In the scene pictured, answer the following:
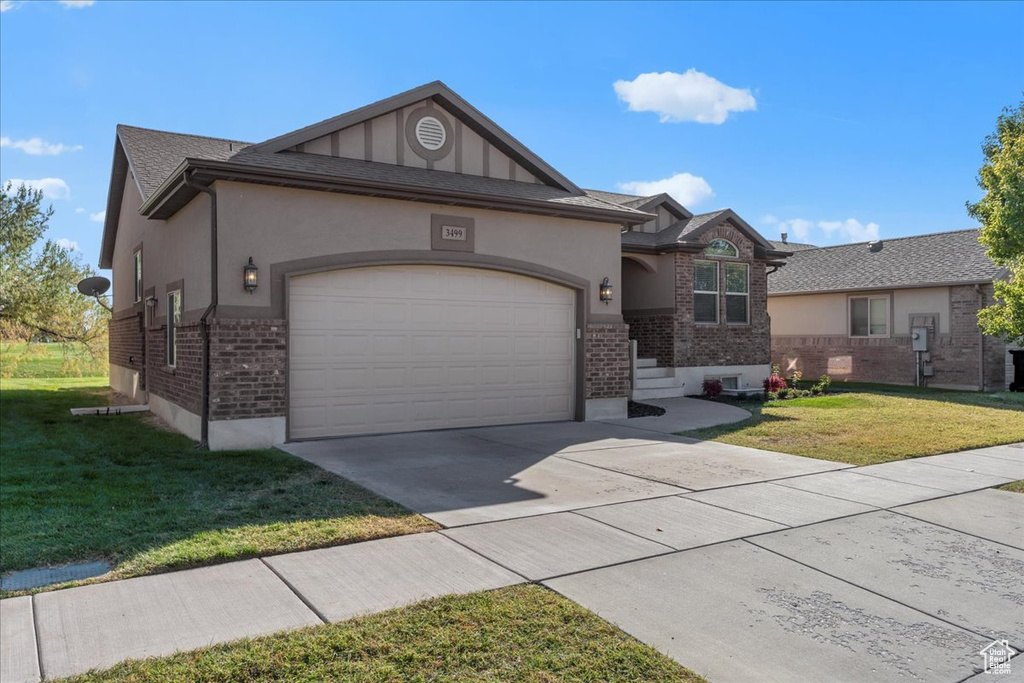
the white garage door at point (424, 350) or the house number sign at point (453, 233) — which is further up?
the house number sign at point (453, 233)

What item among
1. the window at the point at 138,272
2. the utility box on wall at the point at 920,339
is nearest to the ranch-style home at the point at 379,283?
the window at the point at 138,272

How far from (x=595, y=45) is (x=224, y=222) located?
792 centimetres

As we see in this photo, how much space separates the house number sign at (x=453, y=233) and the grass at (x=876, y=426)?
15.3 ft

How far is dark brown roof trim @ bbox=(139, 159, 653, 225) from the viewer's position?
9438mm

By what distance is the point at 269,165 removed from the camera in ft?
32.0

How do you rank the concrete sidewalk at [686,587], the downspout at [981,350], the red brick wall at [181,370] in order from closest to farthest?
the concrete sidewalk at [686,587], the red brick wall at [181,370], the downspout at [981,350]

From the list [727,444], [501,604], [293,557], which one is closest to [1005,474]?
[727,444]

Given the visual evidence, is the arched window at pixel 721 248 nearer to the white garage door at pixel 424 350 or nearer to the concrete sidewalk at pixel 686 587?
the white garage door at pixel 424 350

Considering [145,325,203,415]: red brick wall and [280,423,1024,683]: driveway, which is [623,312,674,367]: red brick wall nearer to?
[280,423,1024,683]: driveway

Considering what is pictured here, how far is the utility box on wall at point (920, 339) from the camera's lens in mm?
20453

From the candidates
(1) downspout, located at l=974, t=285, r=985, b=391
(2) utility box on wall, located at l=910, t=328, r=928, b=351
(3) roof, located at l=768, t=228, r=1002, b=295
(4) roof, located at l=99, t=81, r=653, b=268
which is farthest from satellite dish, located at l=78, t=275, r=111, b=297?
→ (1) downspout, located at l=974, t=285, r=985, b=391

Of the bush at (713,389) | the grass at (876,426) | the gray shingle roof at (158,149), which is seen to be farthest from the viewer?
the bush at (713,389)

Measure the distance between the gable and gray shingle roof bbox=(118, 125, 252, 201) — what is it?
3718 mm

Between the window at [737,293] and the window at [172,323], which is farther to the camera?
Result: the window at [737,293]
